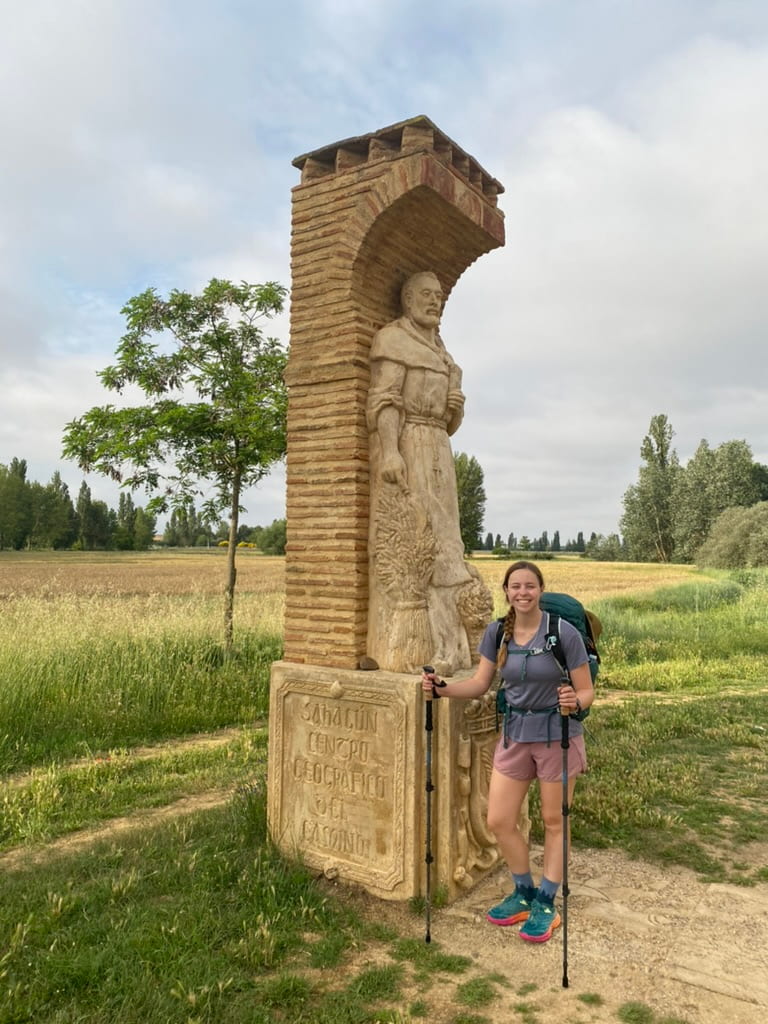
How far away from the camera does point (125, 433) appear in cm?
1051

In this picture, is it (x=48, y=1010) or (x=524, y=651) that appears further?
(x=524, y=651)

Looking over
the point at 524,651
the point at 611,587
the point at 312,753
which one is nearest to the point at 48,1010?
the point at 312,753

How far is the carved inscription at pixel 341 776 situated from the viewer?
464cm

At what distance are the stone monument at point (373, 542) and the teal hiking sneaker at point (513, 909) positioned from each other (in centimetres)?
37

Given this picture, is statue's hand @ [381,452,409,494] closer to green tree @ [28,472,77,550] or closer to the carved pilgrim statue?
the carved pilgrim statue

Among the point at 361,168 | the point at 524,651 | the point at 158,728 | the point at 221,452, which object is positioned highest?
the point at 361,168

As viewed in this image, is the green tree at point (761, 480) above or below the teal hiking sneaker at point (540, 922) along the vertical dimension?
above

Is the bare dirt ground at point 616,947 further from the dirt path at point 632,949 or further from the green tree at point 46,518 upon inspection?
the green tree at point 46,518

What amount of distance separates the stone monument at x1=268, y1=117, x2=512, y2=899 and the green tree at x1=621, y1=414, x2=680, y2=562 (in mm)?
51361

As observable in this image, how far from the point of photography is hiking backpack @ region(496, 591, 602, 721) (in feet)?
12.6

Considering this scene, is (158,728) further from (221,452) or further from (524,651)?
(524,651)

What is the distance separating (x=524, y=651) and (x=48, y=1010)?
2.87 metres

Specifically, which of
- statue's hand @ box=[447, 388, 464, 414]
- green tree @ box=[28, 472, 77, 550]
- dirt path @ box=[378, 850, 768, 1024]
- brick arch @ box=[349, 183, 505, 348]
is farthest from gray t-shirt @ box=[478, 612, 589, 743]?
green tree @ box=[28, 472, 77, 550]

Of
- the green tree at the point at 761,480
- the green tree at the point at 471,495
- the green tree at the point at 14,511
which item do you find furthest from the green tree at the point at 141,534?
the green tree at the point at 761,480
